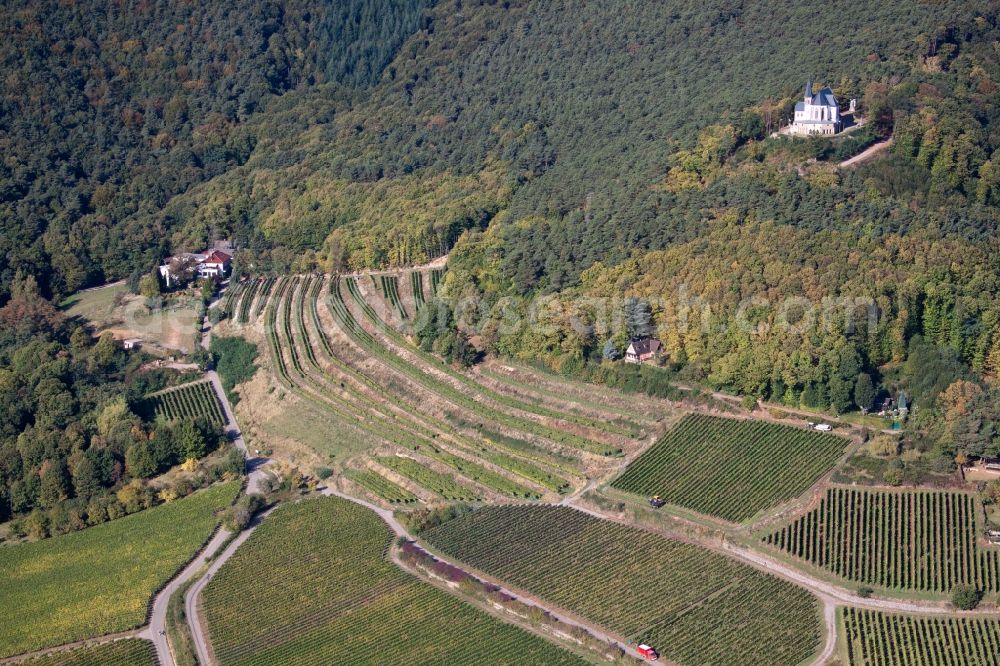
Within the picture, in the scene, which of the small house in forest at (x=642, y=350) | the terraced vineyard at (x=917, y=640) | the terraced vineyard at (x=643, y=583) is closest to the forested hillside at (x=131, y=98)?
the small house in forest at (x=642, y=350)

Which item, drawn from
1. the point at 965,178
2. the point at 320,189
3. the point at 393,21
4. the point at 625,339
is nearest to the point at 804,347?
the point at 625,339

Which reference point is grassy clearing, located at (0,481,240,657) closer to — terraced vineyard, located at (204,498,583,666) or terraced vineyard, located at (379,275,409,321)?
terraced vineyard, located at (204,498,583,666)

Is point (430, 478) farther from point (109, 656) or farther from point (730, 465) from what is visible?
point (109, 656)

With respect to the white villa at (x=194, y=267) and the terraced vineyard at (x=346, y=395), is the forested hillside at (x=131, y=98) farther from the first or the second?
the terraced vineyard at (x=346, y=395)

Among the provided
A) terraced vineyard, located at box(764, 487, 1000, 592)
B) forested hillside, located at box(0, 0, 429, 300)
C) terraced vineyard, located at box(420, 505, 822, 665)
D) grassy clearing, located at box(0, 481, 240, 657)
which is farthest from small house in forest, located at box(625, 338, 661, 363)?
forested hillside, located at box(0, 0, 429, 300)

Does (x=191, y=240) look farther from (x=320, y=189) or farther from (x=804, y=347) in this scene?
(x=804, y=347)

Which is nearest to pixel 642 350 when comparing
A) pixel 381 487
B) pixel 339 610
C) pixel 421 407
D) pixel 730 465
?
pixel 730 465
